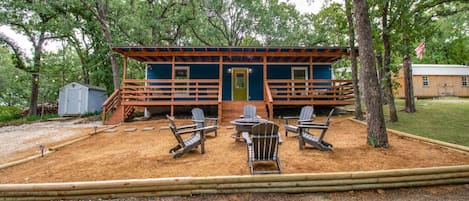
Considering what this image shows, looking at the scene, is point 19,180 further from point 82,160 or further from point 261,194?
point 261,194

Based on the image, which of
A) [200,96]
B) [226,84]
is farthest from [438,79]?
[200,96]

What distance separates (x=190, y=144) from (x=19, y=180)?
2.60 metres

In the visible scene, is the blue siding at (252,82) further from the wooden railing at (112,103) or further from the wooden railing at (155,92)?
the wooden railing at (112,103)

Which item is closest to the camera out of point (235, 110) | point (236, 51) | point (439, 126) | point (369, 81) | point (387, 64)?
point (369, 81)

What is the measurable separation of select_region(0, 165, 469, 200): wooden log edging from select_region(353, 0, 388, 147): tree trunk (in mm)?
1619

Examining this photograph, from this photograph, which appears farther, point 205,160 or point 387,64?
point 387,64

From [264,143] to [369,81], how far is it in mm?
3097

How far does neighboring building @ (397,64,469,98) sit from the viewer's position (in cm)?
1834

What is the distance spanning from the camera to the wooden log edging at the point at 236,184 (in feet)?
8.94

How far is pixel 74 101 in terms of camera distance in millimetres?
13695

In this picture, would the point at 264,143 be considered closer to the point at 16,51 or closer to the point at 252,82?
the point at 252,82

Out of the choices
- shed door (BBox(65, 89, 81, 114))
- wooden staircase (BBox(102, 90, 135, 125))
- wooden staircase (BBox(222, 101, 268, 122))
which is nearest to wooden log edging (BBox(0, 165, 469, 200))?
wooden staircase (BBox(222, 101, 268, 122))

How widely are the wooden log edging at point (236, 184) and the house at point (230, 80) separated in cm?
577

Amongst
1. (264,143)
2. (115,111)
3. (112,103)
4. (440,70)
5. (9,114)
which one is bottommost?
(264,143)
